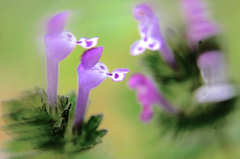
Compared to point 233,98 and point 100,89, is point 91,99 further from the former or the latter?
point 233,98

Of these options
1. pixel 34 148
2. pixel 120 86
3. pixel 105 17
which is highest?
pixel 105 17

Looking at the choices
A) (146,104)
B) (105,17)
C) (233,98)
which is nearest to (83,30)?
(105,17)

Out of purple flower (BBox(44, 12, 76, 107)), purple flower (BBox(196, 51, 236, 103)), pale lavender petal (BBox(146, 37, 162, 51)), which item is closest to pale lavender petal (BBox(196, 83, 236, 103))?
purple flower (BBox(196, 51, 236, 103))

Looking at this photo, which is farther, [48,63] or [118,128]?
[118,128]

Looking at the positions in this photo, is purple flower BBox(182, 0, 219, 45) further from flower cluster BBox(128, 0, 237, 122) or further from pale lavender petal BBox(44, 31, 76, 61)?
pale lavender petal BBox(44, 31, 76, 61)

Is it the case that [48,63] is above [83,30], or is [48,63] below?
below

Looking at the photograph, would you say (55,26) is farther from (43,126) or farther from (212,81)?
(212,81)

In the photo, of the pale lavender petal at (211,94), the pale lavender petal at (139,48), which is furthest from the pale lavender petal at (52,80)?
the pale lavender petal at (211,94)

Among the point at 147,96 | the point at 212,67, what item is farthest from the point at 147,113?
the point at 212,67
